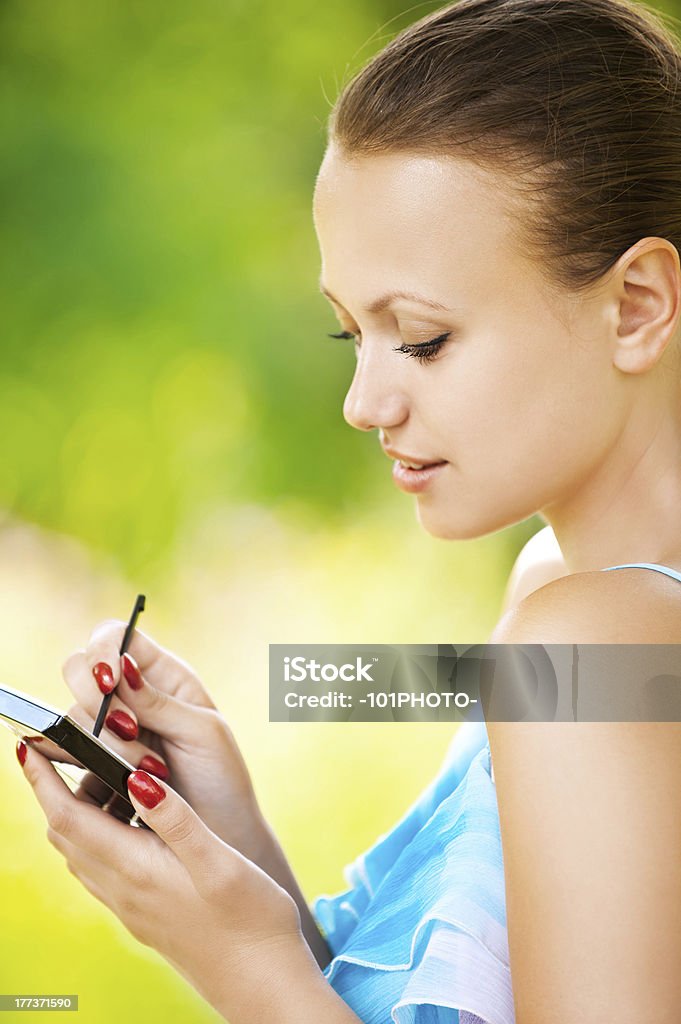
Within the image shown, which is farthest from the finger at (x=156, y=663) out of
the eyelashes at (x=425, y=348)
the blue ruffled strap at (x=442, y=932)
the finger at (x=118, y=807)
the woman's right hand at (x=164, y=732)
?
the eyelashes at (x=425, y=348)

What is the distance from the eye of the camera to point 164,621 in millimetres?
1957

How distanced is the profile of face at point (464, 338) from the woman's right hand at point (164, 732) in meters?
0.28

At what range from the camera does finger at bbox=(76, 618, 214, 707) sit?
0.85 meters

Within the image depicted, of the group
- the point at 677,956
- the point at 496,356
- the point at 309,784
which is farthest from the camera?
the point at 309,784

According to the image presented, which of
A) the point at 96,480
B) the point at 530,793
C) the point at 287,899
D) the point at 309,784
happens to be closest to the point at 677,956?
the point at 530,793

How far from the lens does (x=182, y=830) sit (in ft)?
2.14

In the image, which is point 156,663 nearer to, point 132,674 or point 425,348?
point 132,674

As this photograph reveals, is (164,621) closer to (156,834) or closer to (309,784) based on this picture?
(309,784)

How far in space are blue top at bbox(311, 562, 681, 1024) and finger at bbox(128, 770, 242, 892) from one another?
12cm

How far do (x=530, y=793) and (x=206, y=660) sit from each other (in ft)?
4.73

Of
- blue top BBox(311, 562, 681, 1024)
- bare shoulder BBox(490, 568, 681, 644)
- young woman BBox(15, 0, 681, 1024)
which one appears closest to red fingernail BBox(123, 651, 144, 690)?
young woman BBox(15, 0, 681, 1024)

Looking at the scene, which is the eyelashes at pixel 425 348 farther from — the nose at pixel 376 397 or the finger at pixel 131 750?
the finger at pixel 131 750

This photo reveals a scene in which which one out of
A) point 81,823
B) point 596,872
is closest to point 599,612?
point 596,872

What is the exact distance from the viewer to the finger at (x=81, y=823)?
2.27 feet
